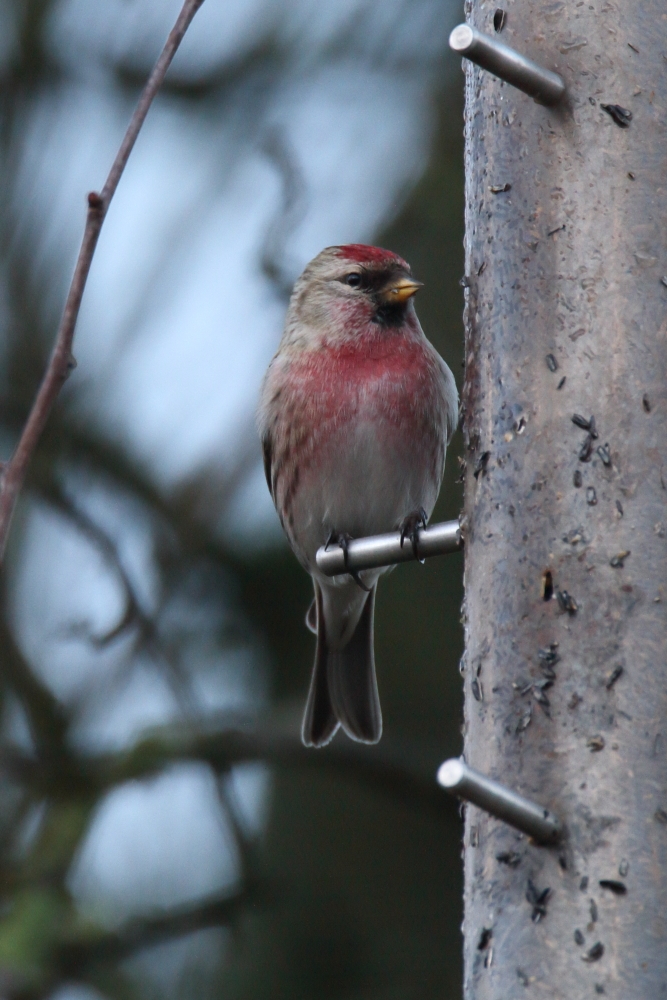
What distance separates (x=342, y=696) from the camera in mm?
4648

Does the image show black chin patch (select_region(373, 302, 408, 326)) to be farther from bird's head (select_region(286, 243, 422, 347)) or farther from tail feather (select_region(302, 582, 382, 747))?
tail feather (select_region(302, 582, 382, 747))

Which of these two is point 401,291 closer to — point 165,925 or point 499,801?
point 165,925

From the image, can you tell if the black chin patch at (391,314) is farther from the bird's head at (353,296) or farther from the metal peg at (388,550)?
the metal peg at (388,550)

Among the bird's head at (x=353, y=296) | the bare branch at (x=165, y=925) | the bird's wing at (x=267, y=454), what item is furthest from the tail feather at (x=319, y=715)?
the bird's head at (x=353, y=296)

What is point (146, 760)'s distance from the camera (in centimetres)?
512

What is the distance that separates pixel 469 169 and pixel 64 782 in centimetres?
312

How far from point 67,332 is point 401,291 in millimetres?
2941

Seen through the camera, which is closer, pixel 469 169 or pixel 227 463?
pixel 469 169

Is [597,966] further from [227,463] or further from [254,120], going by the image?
[254,120]

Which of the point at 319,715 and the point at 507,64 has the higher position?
the point at 507,64

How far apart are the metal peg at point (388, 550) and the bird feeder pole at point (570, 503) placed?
17 centimetres

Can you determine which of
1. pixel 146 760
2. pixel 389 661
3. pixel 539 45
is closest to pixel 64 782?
pixel 146 760

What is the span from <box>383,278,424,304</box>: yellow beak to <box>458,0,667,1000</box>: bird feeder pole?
162 centimetres

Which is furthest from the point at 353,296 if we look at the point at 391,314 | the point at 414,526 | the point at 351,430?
the point at 414,526
